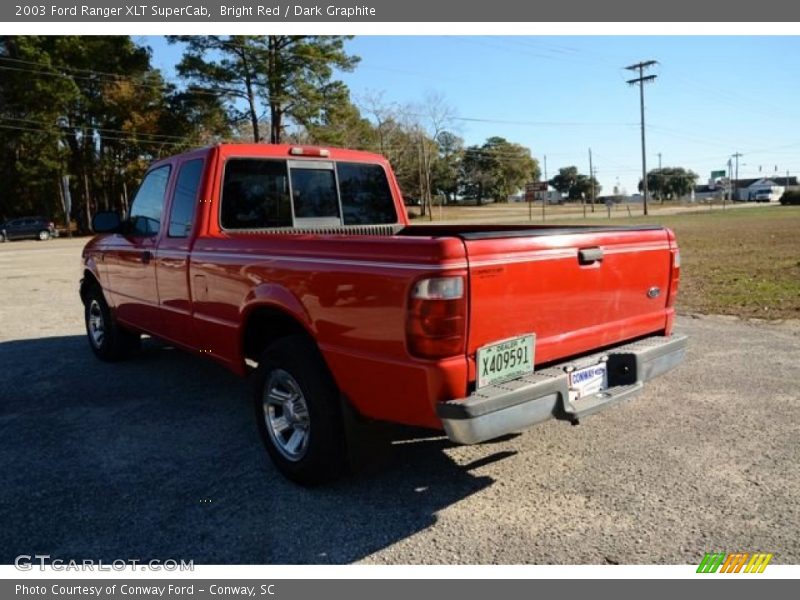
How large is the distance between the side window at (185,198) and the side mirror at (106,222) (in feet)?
3.81

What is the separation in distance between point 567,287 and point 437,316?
0.91 m

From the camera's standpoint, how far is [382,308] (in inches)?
118

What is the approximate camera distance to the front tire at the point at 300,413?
3.39m

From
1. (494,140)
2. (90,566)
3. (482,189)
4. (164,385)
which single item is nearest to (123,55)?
(164,385)

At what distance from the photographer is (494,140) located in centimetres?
11856

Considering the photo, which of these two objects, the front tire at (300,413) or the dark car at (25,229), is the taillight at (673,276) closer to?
the front tire at (300,413)

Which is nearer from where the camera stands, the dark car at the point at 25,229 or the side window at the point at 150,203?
the side window at the point at 150,203

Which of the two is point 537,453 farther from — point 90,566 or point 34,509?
point 34,509

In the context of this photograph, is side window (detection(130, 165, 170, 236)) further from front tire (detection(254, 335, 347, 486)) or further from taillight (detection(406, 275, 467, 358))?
taillight (detection(406, 275, 467, 358))

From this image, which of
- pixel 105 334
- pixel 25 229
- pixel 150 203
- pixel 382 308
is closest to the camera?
pixel 382 308

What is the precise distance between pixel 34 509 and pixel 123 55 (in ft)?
168

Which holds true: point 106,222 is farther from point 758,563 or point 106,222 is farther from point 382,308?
point 758,563

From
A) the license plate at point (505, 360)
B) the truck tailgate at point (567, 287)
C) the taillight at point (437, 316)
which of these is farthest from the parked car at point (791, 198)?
the taillight at point (437, 316)

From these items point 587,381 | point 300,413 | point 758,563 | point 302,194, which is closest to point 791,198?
point 302,194
